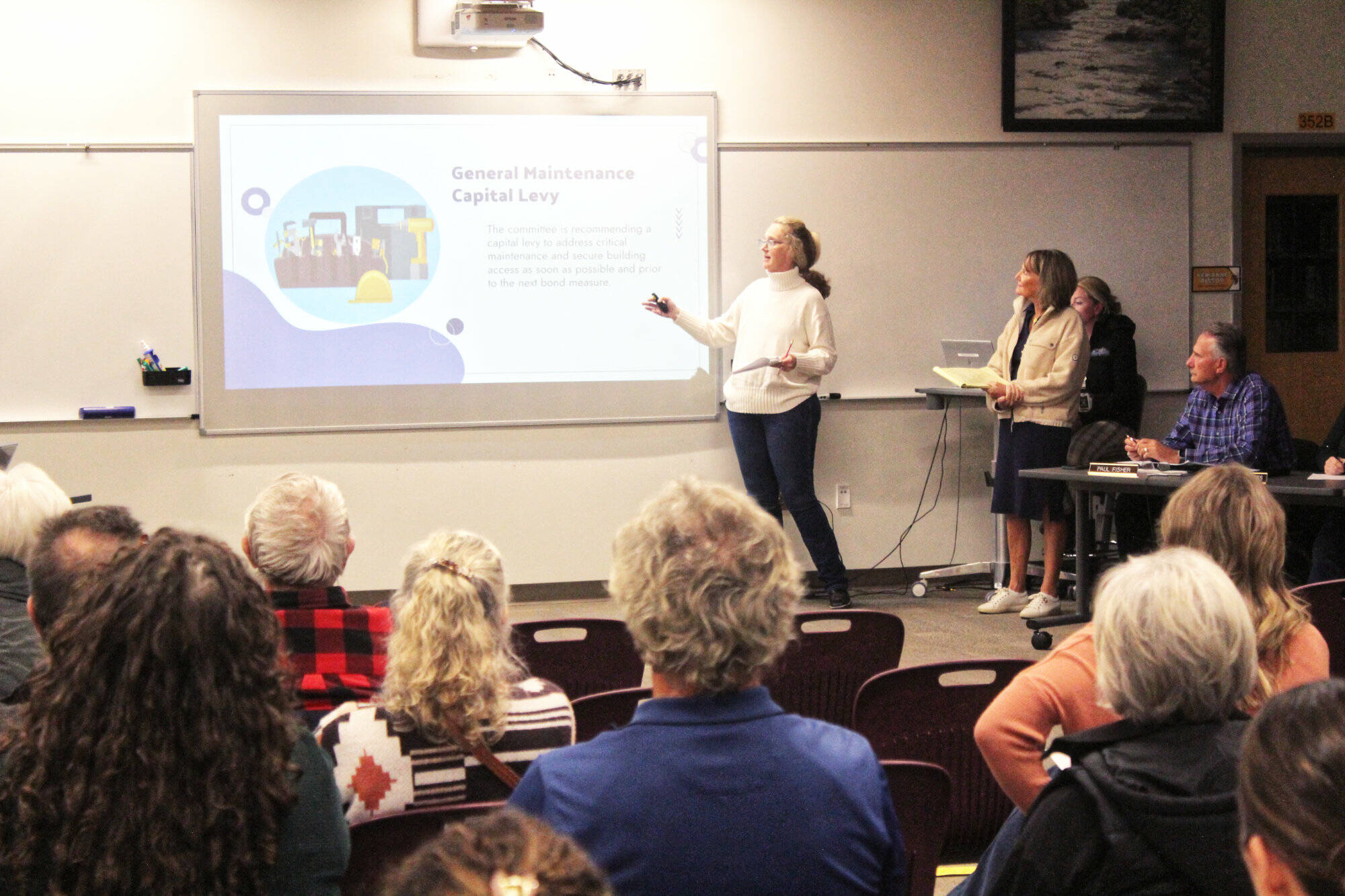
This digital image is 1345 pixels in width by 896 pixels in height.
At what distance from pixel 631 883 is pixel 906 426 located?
525cm

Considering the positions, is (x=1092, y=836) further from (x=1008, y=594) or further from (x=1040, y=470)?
(x=1008, y=594)

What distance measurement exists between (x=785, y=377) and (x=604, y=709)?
3814 millimetres

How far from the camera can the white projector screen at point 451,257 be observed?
18.9ft

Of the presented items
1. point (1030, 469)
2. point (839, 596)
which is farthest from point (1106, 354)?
point (839, 596)

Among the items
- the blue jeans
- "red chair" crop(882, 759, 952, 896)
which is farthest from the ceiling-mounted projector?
"red chair" crop(882, 759, 952, 896)

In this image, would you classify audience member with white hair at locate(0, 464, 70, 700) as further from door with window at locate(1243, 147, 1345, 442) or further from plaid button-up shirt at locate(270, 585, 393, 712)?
door with window at locate(1243, 147, 1345, 442)

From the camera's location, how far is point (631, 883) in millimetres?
1236

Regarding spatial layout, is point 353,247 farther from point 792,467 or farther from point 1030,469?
point 1030,469

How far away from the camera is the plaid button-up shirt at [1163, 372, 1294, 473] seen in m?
4.68

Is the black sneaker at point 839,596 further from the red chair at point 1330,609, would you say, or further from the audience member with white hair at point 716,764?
the audience member with white hair at point 716,764

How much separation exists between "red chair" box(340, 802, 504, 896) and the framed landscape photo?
18.1ft

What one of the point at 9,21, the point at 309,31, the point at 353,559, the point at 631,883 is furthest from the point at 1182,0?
the point at 631,883

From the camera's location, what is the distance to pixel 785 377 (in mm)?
5762

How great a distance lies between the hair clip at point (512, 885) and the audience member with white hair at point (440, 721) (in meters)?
1.13
